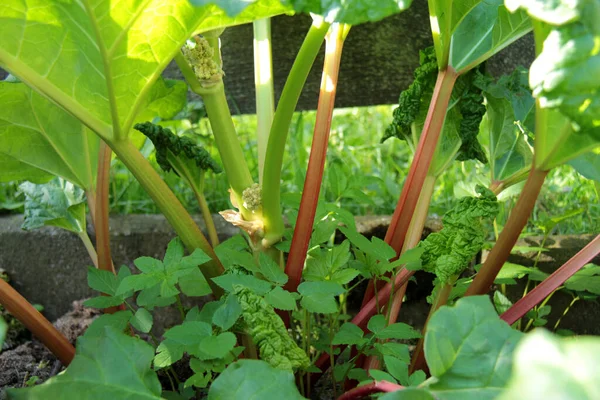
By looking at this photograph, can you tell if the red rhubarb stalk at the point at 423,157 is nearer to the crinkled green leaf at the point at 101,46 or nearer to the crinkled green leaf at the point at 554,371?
the crinkled green leaf at the point at 101,46

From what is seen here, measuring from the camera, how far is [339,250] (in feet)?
3.65

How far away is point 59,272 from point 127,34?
99 centimetres

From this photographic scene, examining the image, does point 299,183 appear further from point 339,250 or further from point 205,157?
point 339,250

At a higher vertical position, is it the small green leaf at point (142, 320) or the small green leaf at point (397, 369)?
the small green leaf at point (142, 320)

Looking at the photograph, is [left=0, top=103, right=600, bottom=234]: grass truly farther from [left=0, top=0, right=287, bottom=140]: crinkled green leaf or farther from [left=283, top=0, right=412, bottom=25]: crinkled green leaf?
[left=283, top=0, right=412, bottom=25]: crinkled green leaf

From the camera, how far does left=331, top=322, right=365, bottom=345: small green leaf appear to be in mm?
1026

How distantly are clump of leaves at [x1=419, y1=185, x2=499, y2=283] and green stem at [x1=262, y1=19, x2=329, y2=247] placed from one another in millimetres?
278

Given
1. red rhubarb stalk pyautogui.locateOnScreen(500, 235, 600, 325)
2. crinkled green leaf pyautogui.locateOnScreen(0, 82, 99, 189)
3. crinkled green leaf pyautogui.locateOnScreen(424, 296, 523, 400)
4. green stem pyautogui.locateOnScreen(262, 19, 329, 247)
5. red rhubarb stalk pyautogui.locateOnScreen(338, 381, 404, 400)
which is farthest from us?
crinkled green leaf pyautogui.locateOnScreen(0, 82, 99, 189)

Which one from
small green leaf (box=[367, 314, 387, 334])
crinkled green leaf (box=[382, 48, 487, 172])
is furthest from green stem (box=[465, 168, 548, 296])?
crinkled green leaf (box=[382, 48, 487, 172])

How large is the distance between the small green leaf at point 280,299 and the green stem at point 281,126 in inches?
9.8

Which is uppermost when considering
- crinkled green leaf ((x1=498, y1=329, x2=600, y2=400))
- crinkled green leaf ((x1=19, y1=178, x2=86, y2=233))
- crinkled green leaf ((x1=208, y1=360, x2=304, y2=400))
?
crinkled green leaf ((x1=498, y1=329, x2=600, y2=400))

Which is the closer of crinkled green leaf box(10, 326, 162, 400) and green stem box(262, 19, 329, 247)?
crinkled green leaf box(10, 326, 162, 400)

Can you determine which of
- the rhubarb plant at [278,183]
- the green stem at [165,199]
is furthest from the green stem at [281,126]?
the green stem at [165,199]

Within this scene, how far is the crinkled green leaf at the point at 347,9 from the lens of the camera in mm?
759
